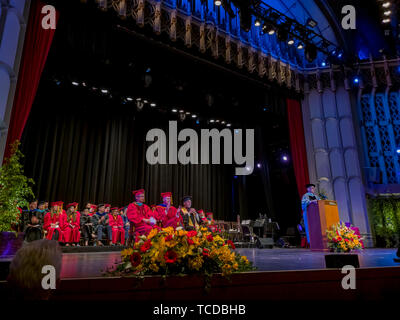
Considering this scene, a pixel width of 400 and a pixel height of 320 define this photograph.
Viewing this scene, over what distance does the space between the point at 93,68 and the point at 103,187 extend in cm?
520

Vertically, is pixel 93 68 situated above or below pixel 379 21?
below

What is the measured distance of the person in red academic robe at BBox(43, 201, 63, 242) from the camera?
8.15 m

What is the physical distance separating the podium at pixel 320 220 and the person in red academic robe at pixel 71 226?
7.37 meters

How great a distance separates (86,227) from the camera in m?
9.16

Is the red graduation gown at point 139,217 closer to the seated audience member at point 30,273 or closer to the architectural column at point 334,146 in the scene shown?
the seated audience member at point 30,273

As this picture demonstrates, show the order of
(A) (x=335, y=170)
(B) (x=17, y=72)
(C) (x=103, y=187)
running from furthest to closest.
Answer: (C) (x=103, y=187), (A) (x=335, y=170), (B) (x=17, y=72)

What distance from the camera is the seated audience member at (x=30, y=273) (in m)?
0.97

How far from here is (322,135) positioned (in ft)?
35.1

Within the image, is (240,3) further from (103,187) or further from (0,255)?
(103,187)

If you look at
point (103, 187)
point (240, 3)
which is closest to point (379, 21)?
point (240, 3)

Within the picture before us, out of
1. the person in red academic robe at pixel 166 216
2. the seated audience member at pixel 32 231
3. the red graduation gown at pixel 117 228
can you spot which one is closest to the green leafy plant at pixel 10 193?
the person in red academic robe at pixel 166 216

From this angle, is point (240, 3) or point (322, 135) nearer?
point (240, 3)

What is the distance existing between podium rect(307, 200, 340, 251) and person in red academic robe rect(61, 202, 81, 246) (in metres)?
7.37

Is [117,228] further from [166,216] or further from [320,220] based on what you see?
[320,220]
